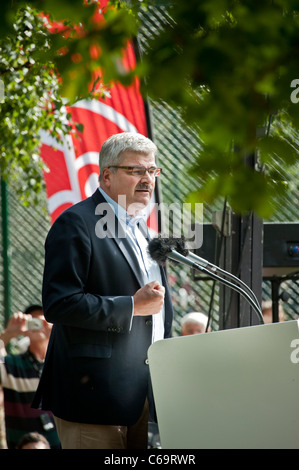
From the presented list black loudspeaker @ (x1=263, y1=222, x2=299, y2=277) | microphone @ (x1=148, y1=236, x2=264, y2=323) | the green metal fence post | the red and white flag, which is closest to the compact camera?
the red and white flag

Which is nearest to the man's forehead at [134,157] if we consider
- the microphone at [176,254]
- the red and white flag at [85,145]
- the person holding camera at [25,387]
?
the microphone at [176,254]

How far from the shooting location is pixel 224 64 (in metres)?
1.43

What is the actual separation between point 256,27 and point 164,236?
4.14 feet

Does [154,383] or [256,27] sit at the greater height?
[256,27]

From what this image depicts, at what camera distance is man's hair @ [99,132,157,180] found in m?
2.93

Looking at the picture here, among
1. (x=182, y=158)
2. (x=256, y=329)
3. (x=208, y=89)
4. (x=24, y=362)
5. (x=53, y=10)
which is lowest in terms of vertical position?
(x=24, y=362)

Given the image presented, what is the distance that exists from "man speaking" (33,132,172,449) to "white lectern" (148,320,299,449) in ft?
1.50

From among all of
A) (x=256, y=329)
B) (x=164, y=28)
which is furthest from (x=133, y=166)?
(x=164, y=28)

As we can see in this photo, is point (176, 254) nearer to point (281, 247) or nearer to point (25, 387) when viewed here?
point (281, 247)

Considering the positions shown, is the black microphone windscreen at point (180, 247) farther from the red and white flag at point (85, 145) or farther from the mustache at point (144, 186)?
the red and white flag at point (85, 145)

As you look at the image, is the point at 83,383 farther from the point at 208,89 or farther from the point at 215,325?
the point at 215,325

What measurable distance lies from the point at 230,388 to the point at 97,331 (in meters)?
0.71

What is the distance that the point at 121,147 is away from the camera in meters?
2.93

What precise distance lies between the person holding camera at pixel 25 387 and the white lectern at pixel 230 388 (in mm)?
2834
